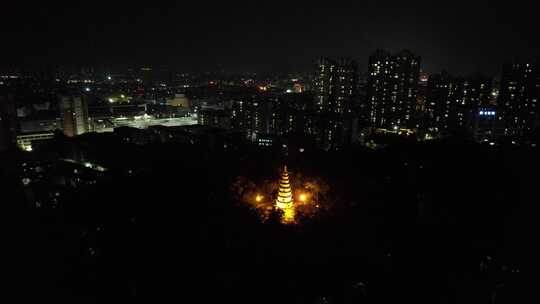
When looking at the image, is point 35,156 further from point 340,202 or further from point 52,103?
point 340,202

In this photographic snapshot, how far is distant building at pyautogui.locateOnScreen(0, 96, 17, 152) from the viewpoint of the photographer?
61.7 feet

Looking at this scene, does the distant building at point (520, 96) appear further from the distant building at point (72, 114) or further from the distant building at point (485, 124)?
the distant building at point (72, 114)

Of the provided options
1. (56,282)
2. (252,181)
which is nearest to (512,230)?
(252,181)

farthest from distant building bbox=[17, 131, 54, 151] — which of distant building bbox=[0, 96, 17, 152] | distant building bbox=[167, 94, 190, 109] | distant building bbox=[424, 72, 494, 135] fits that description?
distant building bbox=[424, 72, 494, 135]

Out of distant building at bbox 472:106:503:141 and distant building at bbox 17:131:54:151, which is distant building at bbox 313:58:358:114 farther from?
distant building at bbox 17:131:54:151

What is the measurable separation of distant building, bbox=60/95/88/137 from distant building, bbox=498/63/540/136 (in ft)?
77.9

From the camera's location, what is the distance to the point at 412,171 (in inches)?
307

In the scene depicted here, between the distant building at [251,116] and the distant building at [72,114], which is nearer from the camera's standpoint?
the distant building at [251,116]

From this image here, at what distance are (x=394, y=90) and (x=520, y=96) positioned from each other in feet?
23.1

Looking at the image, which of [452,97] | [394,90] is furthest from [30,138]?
[452,97]

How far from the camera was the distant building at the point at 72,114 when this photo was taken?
22109 mm

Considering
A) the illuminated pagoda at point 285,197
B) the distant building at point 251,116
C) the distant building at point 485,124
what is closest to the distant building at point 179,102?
the distant building at point 251,116

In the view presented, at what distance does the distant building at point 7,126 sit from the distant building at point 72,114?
2.64 metres

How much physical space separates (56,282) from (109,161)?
32.0ft
